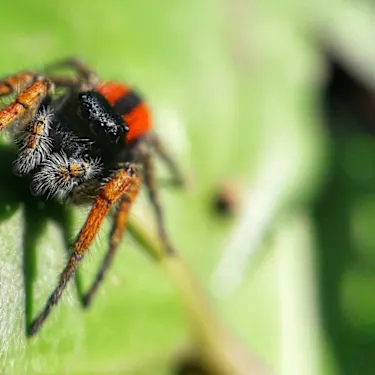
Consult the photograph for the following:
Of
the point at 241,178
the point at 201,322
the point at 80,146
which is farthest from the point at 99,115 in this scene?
the point at 241,178

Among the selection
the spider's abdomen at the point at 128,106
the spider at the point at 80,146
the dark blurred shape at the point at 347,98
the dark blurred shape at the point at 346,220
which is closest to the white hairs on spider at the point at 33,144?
the spider at the point at 80,146

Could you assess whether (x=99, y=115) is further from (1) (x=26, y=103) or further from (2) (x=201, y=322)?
(2) (x=201, y=322)

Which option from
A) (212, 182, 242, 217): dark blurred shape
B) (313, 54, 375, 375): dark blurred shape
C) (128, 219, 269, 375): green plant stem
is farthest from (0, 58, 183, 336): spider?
(313, 54, 375, 375): dark blurred shape

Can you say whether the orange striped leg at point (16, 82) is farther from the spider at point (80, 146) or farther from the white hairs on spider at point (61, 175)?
the white hairs on spider at point (61, 175)

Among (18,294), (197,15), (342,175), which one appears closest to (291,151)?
(342,175)

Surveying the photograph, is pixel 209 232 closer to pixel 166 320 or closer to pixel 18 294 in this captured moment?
pixel 166 320

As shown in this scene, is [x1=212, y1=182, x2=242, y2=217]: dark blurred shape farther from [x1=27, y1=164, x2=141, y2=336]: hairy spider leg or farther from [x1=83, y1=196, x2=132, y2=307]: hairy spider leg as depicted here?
[x1=27, y1=164, x2=141, y2=336]: hairy spider leg
